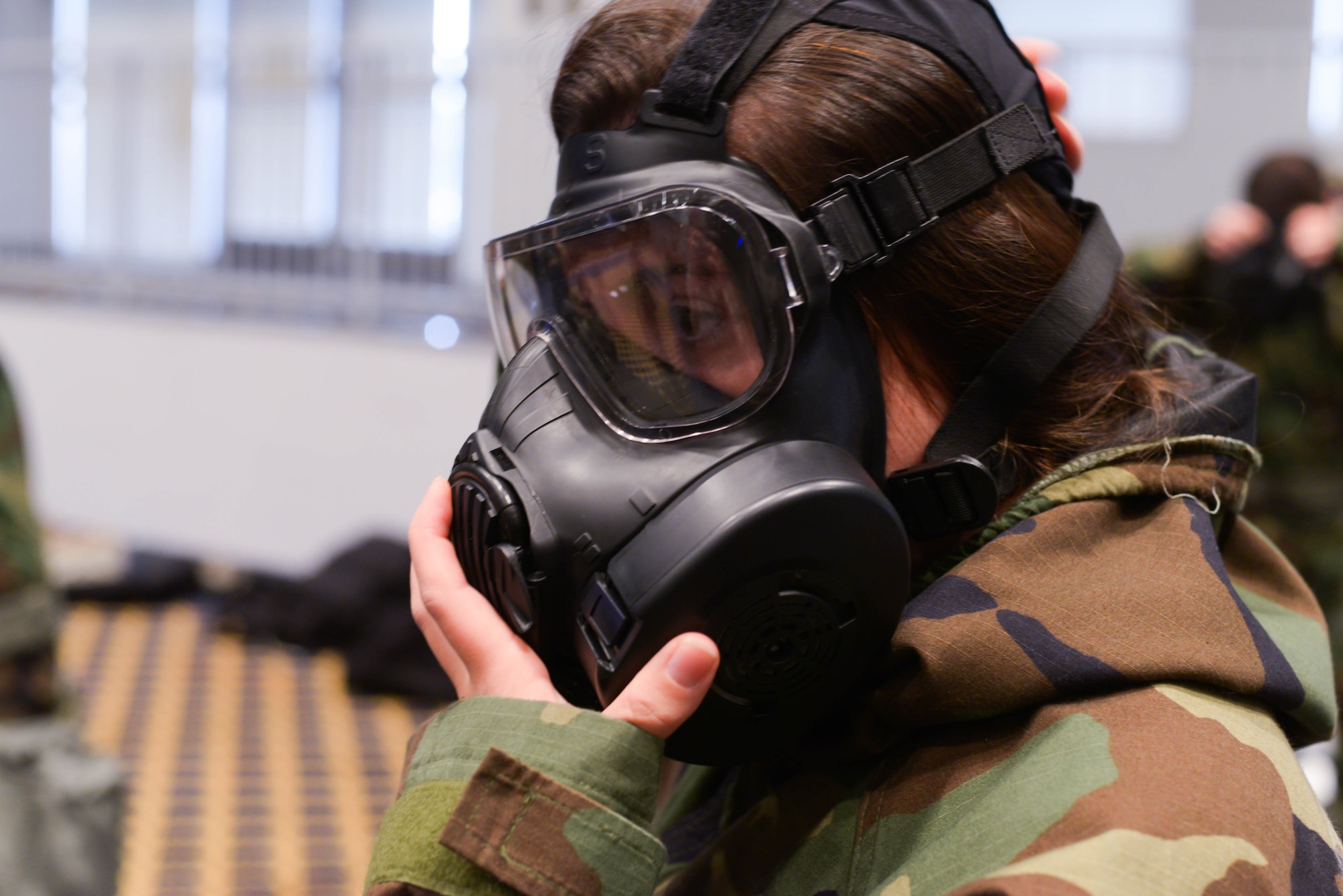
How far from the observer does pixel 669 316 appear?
1.10m

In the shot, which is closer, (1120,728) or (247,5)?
(1120,728)

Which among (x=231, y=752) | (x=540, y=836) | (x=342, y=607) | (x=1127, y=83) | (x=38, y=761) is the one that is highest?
(x=1127, y=83)

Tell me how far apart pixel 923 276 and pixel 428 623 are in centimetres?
59

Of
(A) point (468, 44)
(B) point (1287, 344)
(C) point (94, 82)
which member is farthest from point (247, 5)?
(B) point (1287, 344)

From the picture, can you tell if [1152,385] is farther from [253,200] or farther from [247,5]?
[247,5]

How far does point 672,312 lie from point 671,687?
1.20 feet

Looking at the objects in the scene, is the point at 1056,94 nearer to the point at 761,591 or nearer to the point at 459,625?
the point at 761,591

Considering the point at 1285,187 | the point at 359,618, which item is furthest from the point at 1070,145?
the point at 359,618

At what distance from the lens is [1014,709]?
927 mm

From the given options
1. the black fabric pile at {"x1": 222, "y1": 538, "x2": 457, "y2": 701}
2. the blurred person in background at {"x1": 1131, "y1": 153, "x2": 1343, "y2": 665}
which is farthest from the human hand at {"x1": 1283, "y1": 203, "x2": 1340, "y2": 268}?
the black fabric pile at {"x1": 222, "y1": 538, "x2": 457, "y2": 701}

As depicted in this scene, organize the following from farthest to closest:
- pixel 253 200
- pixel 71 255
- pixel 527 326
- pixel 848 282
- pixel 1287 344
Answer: pixel 71 255, pixel 253 200, pixel 1287 344, pixel 527 326, pixel 848 282

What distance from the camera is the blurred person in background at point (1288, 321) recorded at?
129 inches

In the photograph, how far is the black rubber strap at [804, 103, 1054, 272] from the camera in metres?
1.07

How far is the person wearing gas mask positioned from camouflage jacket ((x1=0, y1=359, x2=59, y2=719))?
108cm
